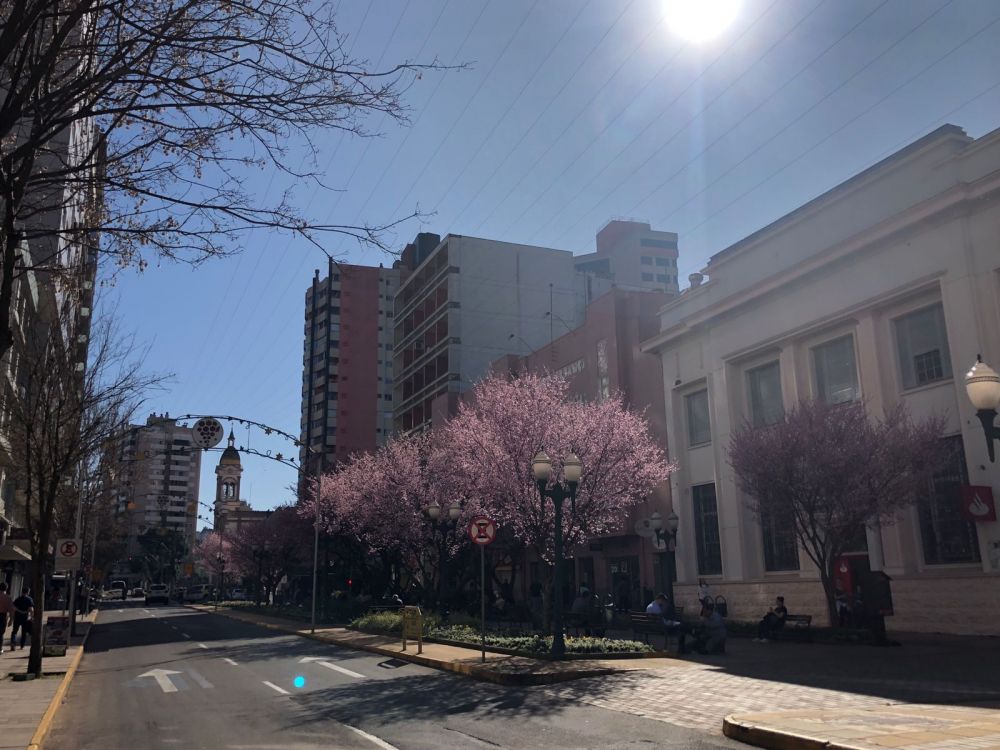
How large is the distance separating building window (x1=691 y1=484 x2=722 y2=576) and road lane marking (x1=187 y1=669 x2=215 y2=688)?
66.1 feet

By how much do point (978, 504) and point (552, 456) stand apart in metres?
11.2

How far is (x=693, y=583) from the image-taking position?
33594mm

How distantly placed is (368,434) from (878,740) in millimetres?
102665

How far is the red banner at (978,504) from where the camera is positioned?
21.8 metres

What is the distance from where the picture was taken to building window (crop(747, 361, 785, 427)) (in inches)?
1217

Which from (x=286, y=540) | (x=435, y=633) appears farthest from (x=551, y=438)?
(x=286, y=540)

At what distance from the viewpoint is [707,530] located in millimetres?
33562

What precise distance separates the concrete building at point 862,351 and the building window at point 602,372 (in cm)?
484

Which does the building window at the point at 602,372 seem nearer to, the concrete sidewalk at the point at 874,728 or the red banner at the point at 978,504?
the red banner at the point at 978,504

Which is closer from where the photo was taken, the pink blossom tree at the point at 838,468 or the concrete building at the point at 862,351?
the pink blossom tree at the point at 838,468

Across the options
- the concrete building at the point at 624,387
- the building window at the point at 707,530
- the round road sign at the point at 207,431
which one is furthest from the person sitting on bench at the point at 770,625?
the round road sign at the point at 207,431

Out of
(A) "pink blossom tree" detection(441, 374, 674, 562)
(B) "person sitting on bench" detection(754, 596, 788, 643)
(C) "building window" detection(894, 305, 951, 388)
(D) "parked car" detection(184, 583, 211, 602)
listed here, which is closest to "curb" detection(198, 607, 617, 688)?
(A) "pink blossom tree" detection(441, 374, 674, 562)

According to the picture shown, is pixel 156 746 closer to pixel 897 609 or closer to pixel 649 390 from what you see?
pixel 897 609

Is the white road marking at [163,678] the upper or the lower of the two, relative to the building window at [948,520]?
lower
